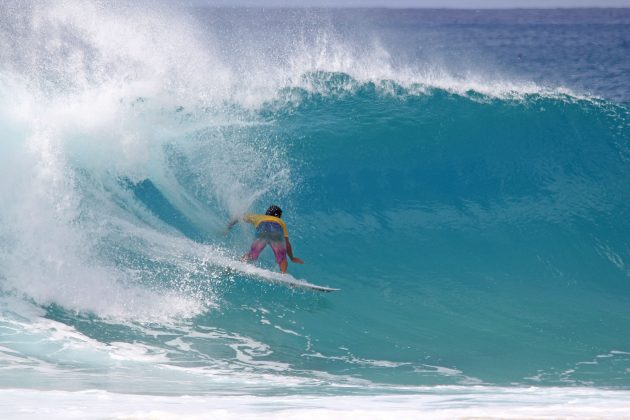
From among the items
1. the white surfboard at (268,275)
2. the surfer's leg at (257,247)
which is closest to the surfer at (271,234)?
the surfer's leg at (257,247)

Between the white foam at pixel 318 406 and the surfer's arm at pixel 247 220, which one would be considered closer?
the white foam at pixel 318 406

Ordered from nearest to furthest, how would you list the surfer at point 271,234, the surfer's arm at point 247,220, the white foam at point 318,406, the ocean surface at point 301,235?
the white foam at point 318,406 → the ocean surface at point 301,235 → the surfer at point 271,234 → the surfer's arm at point 247,220

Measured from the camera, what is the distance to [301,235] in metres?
10.9

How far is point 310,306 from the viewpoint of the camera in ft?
30.3

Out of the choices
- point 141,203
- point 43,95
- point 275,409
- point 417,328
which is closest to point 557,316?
point 417,328

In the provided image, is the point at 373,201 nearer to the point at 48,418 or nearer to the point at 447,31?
the point at 48,418

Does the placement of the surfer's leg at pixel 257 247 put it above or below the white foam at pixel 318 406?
above

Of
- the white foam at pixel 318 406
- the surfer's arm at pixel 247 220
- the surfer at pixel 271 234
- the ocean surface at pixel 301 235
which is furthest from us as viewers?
the surfer's arm at pixel 247 220

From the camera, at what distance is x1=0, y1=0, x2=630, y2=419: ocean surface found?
24.1ft

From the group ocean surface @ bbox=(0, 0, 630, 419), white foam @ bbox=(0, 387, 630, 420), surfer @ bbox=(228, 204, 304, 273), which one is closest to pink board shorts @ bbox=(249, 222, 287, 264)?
surfer @ bbox=(228, 204, 304, 273)

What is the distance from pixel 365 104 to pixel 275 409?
820 centimetres

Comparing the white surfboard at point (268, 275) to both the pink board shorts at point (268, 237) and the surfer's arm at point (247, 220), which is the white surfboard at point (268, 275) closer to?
the pink board shorts at point (268, 237)

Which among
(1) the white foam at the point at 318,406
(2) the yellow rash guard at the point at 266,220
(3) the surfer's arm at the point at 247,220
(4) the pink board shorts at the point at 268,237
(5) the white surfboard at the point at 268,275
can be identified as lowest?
(1) the white foam at the point at 318,406

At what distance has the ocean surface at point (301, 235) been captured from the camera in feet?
24.1
